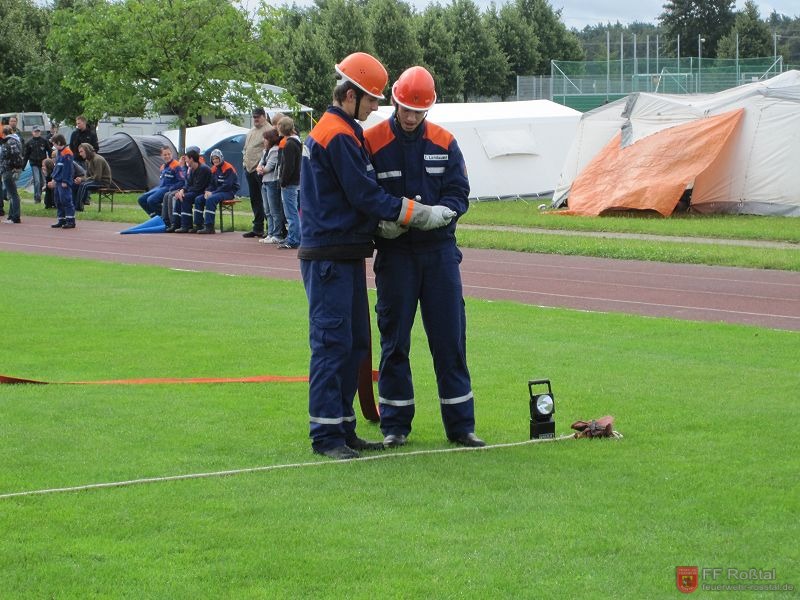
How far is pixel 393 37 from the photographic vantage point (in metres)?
72.2

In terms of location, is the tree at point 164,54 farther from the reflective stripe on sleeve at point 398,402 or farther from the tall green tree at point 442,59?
the tall green tree at point 442,59

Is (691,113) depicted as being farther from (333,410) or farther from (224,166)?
(333,410)

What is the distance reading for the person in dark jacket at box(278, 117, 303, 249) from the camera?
2042 cm

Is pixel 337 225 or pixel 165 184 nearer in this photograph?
pixel 337 225

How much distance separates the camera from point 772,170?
2761cm

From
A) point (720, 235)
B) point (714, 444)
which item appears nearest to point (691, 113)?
point (720, 235)

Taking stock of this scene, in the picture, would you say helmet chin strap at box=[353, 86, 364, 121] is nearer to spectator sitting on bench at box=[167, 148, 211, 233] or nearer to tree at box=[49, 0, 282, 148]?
spectator sitting on bench at box=[167, 148, 211, 233]

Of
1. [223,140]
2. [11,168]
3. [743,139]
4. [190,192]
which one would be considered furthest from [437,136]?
[223,140]

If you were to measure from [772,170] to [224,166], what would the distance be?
1191cm

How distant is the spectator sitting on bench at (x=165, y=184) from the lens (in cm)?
2612

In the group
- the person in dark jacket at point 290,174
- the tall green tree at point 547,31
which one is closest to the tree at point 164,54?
the person in dark jacket at point 290,174

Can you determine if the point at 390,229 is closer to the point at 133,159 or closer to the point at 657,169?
the point at 657,169

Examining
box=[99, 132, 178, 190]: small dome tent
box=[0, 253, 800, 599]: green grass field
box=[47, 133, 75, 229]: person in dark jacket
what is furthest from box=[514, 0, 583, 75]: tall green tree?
box=[0, 253, 800, 599]: green grass field

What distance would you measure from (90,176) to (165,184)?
5.49m
